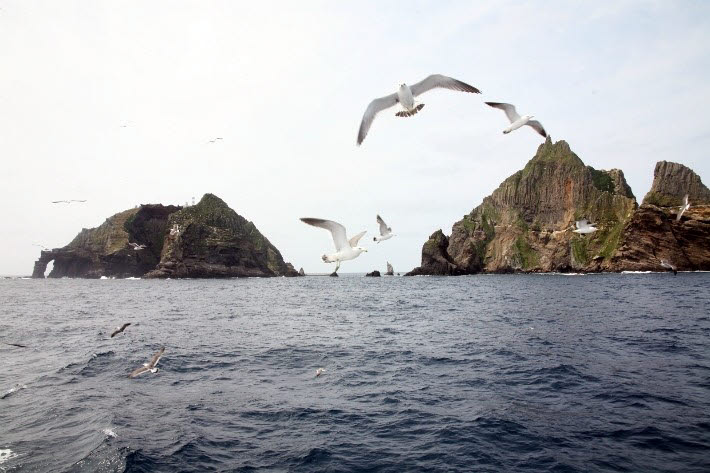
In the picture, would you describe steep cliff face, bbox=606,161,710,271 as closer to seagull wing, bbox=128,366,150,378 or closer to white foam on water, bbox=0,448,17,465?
seagull wing, bbox=128,366,150,378

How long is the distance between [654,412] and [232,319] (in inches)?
1098

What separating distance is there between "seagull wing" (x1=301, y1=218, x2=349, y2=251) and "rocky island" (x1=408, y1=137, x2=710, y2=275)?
98.4 m

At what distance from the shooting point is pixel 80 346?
888 inches

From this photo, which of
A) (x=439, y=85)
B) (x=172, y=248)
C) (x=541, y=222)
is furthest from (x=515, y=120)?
(x=541, y=222)

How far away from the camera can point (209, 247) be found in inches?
5487

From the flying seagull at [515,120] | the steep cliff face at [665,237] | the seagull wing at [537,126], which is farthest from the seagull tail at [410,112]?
the steep cliff face at [665,237]

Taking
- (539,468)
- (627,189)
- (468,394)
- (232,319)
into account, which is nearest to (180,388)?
(468,394)

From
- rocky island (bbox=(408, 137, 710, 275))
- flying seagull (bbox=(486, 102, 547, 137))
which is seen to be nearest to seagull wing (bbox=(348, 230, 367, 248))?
flying seagull (bbox=(486, 102, 547, 137))

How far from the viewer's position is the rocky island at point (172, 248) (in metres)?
138

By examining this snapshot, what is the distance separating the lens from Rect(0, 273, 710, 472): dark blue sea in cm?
898

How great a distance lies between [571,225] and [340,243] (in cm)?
14366

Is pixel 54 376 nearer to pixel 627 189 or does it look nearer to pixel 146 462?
pixel 146 462

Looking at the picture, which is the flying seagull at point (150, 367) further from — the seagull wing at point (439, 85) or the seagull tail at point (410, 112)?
the seagull wing at point (439, 85)

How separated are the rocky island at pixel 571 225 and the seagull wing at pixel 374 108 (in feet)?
324
